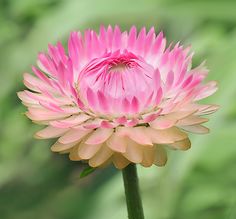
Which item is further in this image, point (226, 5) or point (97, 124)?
point (226, 5)

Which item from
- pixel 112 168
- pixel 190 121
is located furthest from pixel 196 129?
pixel 112 168

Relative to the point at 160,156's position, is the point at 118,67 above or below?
above

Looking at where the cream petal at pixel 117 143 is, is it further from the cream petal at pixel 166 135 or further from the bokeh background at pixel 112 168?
the bokeh background at pixel 112 168

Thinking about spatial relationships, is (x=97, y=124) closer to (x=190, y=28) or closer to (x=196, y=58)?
(x=196, y=58)

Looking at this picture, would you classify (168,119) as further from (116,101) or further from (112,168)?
(112,168)

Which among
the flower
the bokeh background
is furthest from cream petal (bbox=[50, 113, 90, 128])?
the bokeh background

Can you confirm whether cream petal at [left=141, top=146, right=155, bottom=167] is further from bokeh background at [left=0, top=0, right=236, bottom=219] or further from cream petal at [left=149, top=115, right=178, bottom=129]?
bokeh background at [left=0, top=0, right=236, bottom=219]

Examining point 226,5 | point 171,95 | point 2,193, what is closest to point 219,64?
point 226,5

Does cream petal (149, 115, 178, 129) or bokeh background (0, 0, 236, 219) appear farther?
bokeh background (0, 0, 236, 219)
